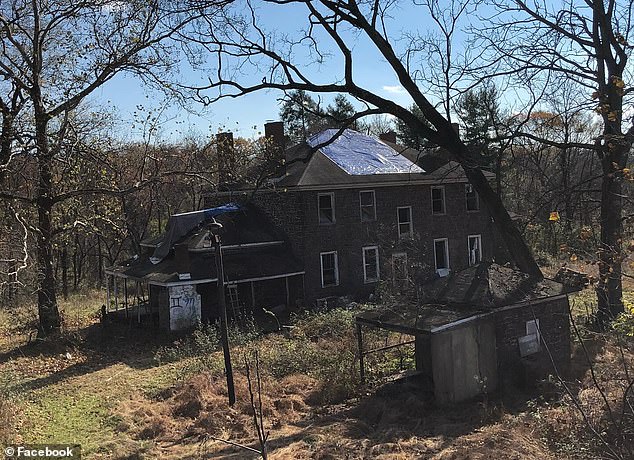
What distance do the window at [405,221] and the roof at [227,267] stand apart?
622 cm

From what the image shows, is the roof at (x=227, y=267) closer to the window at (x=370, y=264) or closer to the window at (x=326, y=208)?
the window at (x=326, y=208)

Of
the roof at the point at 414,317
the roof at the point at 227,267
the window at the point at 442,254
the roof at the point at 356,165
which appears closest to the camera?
the roof at the point at 414,317

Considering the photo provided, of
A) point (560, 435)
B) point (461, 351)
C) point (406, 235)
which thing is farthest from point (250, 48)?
point (406, 235)

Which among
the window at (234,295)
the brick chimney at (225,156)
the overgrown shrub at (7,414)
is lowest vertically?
the overgrown shrub at (7,414)

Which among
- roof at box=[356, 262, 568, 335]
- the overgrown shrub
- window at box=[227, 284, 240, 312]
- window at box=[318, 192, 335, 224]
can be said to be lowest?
the overgrown shrub

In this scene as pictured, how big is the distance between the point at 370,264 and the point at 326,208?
11.6ft

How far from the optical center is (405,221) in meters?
27.6

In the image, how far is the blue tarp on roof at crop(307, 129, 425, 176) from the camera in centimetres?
2631

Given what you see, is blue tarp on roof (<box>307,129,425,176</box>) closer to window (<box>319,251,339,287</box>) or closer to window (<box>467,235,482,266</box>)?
window (<box>319,251,339,287</box>)

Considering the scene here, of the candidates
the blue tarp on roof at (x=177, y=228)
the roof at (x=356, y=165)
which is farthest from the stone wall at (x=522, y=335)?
the blue tarp on roof at (x=177, y=228)

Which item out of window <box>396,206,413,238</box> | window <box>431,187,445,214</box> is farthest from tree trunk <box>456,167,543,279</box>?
window <box>431,187,445,214</box>

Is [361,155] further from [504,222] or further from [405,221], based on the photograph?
[504,222]

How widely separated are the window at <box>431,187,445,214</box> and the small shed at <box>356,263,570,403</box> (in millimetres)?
14273
